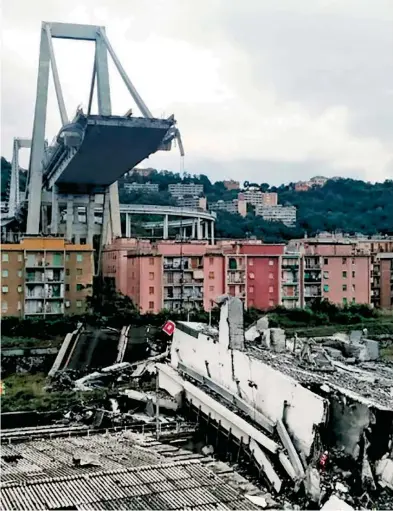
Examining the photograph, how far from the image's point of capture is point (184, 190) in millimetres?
48375

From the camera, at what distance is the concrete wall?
5.58 meters

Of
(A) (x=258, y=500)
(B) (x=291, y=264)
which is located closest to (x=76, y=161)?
(B) (x=291, y=264)

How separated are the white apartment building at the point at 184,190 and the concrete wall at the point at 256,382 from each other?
36.0 meters

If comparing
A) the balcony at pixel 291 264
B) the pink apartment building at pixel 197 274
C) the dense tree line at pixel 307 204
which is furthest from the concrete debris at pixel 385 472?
the dense tree line at pixel 307 204

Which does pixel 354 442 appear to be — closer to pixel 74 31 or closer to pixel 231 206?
pixel 74 31

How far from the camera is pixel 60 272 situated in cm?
1571

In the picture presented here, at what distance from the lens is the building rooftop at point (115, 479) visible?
4887 mm

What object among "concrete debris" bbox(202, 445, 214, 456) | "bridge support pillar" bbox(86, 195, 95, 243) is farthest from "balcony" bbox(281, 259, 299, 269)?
"concrete debris" bbox(202, 445, 214, 456)

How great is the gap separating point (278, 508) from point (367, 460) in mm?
763

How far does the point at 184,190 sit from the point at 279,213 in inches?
278

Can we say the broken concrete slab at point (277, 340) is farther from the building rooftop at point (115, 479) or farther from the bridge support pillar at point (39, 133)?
the bridge support pillar at point (39, 133)

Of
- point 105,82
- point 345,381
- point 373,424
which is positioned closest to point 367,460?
point 373,424

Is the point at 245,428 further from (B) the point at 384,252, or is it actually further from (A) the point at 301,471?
(B) the point at 384,252

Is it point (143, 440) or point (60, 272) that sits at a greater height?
point (60, 272)
